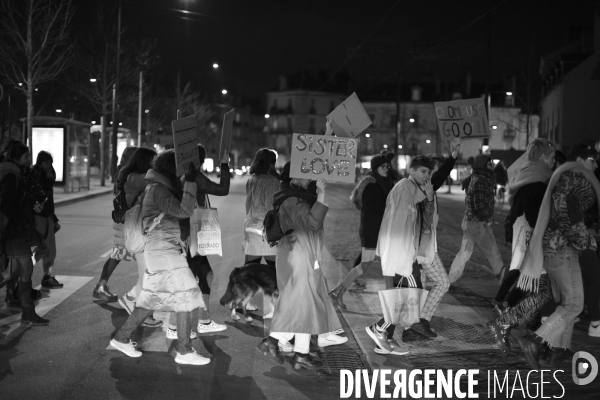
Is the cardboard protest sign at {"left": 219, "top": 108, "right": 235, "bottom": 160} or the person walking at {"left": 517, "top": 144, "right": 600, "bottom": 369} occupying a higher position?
the cardboard protest sign at {"left": 219, "top": 108, "right": 235, "bottom": 160}

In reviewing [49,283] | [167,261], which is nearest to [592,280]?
[167,261]

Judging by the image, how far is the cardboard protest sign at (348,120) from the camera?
696 centimetres

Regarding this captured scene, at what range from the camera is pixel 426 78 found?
10594 cm

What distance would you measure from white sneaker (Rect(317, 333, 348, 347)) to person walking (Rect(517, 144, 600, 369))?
1.68 m

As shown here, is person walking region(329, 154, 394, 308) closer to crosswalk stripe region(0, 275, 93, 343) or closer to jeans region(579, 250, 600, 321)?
jeans region(579, 250, 600, 321)

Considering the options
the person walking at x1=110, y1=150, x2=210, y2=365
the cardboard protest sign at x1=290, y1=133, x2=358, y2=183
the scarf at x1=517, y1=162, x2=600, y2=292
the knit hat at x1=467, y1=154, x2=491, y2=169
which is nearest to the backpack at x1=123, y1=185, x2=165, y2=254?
the person walking at x1=110, y1=150, x2=210, y2=365

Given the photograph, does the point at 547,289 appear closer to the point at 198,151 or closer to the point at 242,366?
the point at 242,366

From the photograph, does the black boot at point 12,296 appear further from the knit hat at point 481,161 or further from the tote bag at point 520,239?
the knit hat at point 481,161

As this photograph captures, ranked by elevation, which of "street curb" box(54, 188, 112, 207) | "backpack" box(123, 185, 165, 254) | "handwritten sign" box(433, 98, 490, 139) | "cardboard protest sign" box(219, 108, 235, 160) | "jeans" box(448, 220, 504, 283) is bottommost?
"street curb" box(54, 188, 112, 207)

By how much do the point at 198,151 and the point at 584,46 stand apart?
55881 millimetres

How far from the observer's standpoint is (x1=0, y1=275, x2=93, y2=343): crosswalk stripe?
760 centimetres

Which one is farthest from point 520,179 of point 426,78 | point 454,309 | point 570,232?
point 426,78

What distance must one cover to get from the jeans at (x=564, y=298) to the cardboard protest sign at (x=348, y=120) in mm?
2034

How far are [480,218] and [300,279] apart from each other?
396 cm
